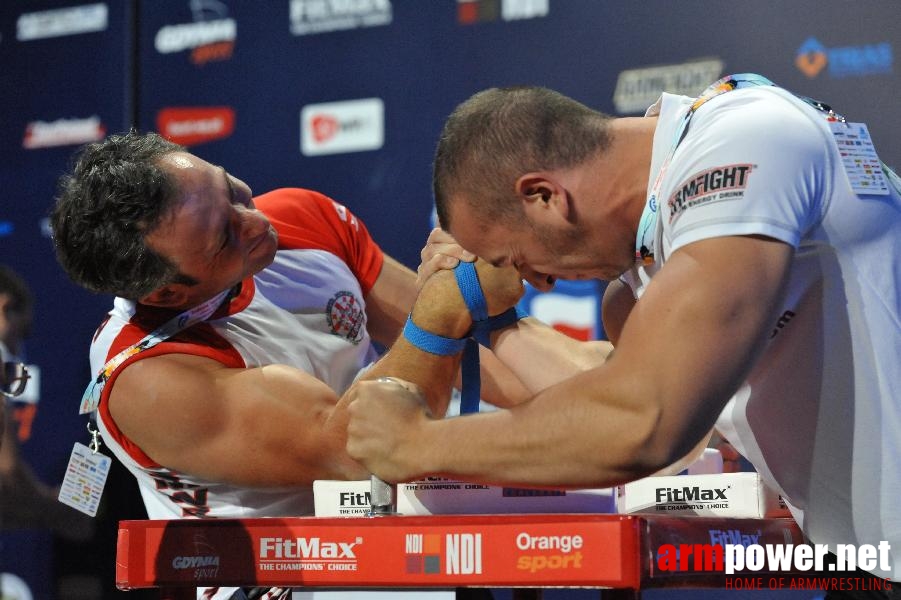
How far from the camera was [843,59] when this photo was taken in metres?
2.33

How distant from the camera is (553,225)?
1.10 metres

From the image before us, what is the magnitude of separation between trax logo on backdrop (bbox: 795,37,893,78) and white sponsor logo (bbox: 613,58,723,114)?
194mm

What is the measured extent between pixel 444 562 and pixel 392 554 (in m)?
0.06

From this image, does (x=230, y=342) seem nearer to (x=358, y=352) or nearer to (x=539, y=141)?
(x=358, y=352)

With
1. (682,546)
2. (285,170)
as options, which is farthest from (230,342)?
(285,170)

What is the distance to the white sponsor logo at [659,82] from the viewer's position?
2459mm

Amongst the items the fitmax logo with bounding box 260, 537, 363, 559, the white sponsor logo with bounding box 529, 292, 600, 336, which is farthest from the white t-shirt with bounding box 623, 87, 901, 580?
the white sponsor logo with bounding box 529, 292, 600, 336

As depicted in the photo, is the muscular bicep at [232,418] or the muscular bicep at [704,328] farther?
the muscular bicep at [232,418]

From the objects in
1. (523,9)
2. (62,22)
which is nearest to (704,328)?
(523,9)

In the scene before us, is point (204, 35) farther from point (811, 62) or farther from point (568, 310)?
point (811, 62)

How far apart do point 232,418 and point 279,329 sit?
0.90 ft

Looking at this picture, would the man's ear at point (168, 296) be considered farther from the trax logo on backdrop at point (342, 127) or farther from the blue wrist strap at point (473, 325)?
the trax logo on backdrop at point (342, 127)

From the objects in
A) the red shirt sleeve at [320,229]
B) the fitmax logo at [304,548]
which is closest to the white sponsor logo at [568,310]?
the red shirt sleeve at [320,229]

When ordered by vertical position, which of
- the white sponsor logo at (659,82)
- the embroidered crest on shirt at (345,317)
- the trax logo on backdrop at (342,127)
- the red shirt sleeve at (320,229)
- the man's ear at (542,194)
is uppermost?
the white sponsor logo at (659,82)
